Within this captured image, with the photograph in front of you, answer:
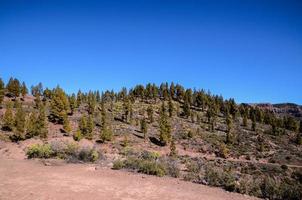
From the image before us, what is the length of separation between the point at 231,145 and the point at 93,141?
38.3 metres

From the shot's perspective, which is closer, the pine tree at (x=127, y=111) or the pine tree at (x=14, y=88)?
the pine tree at (x=127, y=111)

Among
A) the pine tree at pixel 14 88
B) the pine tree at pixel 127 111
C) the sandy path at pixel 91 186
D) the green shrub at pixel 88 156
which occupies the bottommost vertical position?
the sandy path at pixel 91 186

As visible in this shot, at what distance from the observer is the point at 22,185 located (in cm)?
1259

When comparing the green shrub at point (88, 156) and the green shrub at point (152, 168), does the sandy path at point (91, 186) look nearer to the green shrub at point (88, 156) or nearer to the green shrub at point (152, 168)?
the green shrub at point (152, 168)

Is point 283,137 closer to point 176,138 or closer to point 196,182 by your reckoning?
point 176,138

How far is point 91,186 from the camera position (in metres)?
13.0

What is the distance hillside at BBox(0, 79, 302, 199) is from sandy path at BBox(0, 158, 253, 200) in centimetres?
196

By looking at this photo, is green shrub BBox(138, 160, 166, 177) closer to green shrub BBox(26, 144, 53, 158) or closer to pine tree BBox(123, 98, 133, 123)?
green shrub BBox(26, 144, 53, 158)

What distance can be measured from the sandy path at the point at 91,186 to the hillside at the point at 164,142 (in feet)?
6.43

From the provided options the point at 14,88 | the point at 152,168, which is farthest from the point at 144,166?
the point at 14,88

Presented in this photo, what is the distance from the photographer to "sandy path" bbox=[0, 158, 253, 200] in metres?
11.5

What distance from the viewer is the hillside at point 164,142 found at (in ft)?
57.9

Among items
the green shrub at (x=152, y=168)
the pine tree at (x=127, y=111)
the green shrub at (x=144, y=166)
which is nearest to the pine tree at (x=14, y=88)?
the pine tree at (x=127, y=111)

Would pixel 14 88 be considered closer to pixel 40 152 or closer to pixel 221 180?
pixel 40 152
